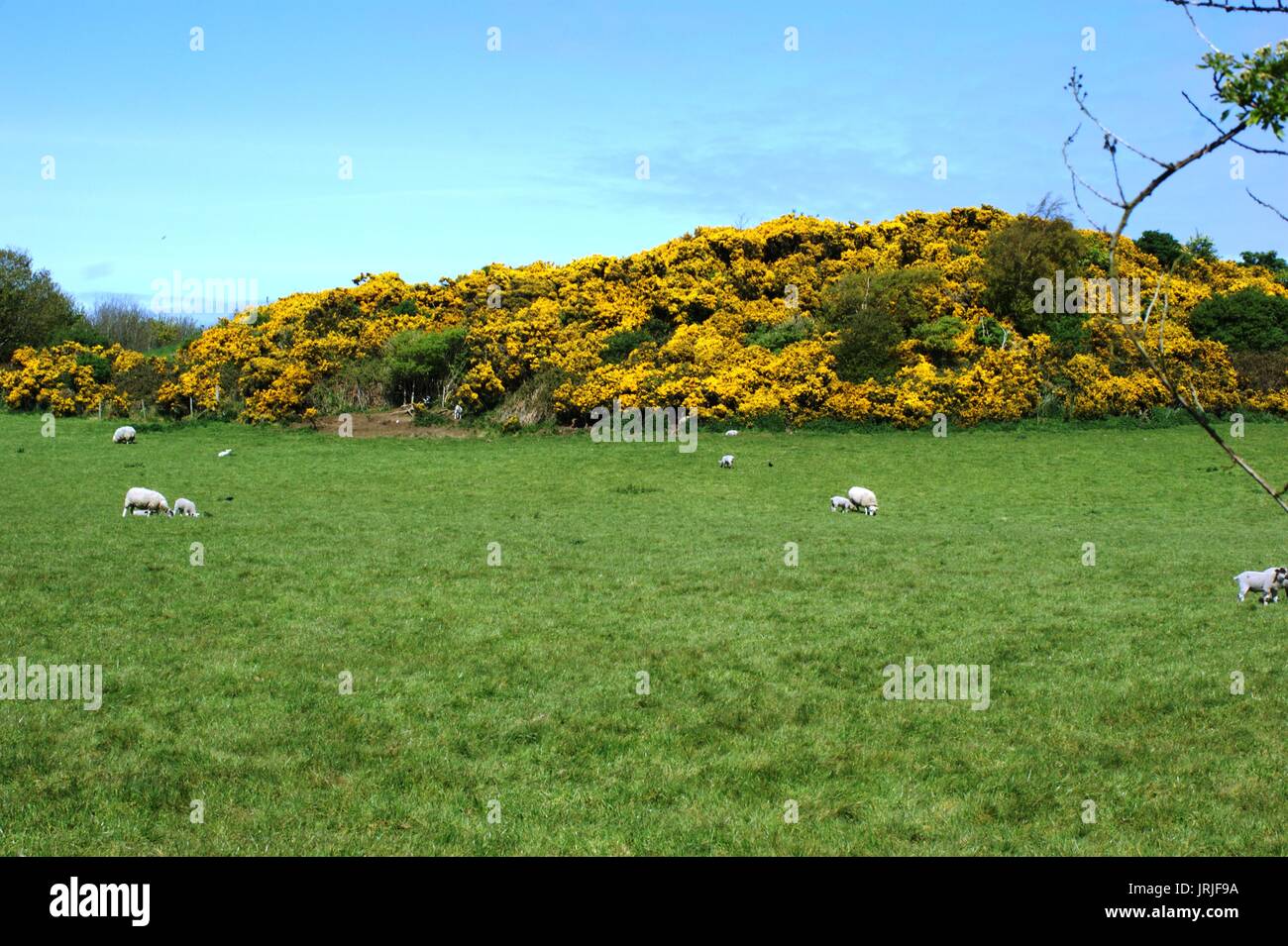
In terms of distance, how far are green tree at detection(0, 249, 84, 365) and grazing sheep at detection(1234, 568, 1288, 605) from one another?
7144cm

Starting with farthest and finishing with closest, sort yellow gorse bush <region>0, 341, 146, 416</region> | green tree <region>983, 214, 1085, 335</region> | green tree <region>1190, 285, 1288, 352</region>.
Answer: yellow gorse bush <region>0, 341, 146, 416</region>, green tree <region>983, 214, 1085, 335</region>, green tree <region>1190, 285, 1288, 352</region>

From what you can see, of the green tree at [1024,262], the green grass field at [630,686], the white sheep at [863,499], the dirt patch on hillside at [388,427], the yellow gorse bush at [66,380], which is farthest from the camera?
the yellow gorse bush at [66,380]

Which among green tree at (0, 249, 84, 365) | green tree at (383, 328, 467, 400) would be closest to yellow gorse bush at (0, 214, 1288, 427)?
green tree at (383, 328, 467, 400)

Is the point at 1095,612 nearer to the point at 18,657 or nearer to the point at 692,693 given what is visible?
the point at 692,693

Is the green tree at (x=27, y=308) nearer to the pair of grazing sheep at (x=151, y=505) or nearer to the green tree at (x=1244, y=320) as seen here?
the pair of grazing sheep at (x=151, y=505)

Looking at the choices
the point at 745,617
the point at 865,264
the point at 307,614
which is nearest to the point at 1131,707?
the point at 745,617

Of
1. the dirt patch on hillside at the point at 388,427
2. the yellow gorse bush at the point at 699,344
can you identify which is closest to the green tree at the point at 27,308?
the yellow gorse bush at the point at 699,344

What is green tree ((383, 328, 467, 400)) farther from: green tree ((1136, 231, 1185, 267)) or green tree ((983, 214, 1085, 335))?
green tree ((1136, 231, 1185, 267))

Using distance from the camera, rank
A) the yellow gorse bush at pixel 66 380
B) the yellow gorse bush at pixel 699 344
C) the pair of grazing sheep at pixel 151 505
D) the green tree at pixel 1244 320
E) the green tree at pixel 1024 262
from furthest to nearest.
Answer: the yellow gorse bush at pixel 66 380
the green tree at pixel 1024 262
the green tree at pixel 1244 320
the yellow gorse bush at pixel 699 344
the pair of grazing sheep at pixel 151 505

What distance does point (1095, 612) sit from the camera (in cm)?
1666

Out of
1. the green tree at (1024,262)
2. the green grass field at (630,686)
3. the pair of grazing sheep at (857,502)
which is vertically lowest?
the green grass field at (630,686)

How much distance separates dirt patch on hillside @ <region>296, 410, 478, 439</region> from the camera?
4988 centimetres

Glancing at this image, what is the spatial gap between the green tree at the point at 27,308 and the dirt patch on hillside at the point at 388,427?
28.5 metres

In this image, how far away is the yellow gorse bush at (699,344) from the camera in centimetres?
4919
